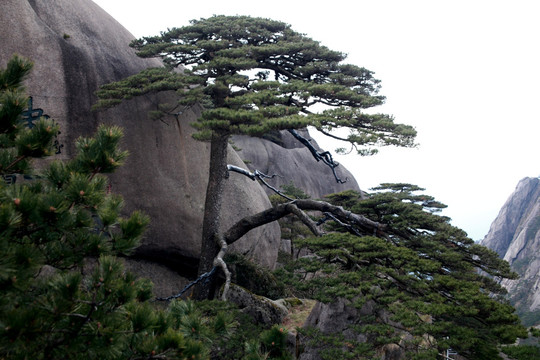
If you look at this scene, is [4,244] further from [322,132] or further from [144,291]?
[322,132]

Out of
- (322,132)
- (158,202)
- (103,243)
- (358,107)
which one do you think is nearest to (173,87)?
(158,202)

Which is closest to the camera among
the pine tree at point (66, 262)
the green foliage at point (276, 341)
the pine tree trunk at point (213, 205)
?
the pine tree at point (66, 262)

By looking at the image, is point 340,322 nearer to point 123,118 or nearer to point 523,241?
point 123,118

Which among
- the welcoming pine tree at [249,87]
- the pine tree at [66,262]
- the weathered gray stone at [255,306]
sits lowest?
the weathered gray stone at [255,306]

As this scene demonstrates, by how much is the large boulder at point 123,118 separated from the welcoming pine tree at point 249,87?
633 millimetres

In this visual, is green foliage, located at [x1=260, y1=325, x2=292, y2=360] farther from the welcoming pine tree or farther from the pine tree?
the welcoming pine tree

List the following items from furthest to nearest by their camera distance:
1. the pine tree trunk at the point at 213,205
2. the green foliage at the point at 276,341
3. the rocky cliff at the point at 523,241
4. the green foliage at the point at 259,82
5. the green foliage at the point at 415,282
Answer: the rocky cliff at the point at 523,241, the pine tree trunk at the point at 213,205, the green foliage at the point at 259,82, the green foliage at the point at 415,282, the green foliage at the point at 276,341

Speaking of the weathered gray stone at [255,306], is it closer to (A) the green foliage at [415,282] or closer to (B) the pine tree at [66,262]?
(A) the green foliage at [415,282]

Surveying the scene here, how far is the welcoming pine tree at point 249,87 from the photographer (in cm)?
611

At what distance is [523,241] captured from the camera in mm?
34406

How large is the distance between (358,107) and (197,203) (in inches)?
142

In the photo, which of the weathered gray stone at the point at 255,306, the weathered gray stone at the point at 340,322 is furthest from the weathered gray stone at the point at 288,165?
the weathered gray stone at the point at 340,322

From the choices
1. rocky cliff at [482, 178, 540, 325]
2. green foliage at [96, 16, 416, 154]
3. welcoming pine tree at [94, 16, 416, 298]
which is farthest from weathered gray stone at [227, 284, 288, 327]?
rocky cliff at [482, 178, 540, 325]

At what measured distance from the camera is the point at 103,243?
7.94ft
